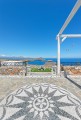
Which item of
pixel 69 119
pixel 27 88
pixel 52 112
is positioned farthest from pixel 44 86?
pixel 69 119

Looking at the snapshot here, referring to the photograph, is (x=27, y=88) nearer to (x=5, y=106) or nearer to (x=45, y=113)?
(x=5, y=106)

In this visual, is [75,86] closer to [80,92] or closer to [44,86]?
[80,92]

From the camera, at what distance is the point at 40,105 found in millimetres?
3346

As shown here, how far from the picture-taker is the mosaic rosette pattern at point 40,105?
290 cm

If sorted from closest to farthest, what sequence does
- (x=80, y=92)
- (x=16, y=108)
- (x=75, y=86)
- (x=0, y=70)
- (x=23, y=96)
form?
(x=16, y=108) → (x=23, y=96) → (x=80, y=92) → (x=75, y=86) → (x=0, y=70)

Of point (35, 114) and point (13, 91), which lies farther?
point (13, 91)

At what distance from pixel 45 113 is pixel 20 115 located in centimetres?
63

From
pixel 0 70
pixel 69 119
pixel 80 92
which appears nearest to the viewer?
pixel 69 119

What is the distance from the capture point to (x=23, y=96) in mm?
3816

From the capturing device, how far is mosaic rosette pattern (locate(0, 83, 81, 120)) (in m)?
2.90

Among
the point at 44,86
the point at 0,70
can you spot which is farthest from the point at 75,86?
the point at 0,70

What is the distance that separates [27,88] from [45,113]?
5.26 ft

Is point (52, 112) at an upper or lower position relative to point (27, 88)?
lower

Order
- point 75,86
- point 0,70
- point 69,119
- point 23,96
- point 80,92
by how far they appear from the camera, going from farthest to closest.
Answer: point 0,70, point 75,86, point 80,92, point 23,96, point 69,119
